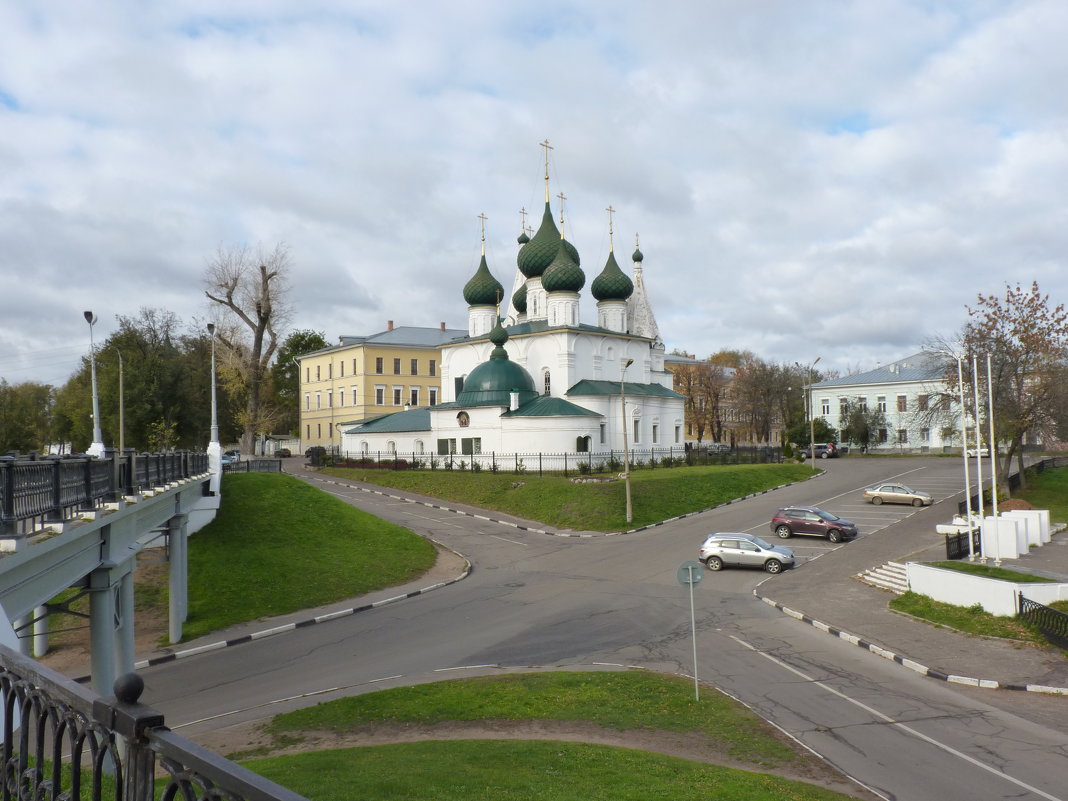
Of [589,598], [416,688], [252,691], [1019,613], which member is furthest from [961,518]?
[252,691]

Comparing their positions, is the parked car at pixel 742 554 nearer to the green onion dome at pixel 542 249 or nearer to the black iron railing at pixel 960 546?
the black iron railing at pixel 960 546

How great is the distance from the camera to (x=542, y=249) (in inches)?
2270

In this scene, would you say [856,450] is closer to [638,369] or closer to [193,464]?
[638,369]

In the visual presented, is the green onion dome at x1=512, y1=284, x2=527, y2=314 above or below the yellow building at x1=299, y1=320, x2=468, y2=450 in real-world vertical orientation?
above

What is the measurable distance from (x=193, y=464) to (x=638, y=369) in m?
38.9

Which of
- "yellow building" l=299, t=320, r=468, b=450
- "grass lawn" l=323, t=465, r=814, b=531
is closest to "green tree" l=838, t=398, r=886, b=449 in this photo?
"grass lawn" l=323, t=465, r=814, b=531

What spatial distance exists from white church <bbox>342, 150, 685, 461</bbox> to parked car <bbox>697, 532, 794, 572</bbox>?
21220 millimetres

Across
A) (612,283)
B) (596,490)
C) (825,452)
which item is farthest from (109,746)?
(825,452)

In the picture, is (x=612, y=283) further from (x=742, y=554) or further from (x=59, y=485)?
(x=59, y=485)

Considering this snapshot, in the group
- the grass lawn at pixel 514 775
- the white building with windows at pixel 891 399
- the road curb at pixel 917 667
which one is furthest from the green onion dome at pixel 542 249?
the grass lawn at pixel 514 775

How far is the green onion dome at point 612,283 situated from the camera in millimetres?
57438

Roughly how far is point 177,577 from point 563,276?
123 ft

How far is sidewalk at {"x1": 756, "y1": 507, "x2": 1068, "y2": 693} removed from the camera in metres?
15.6

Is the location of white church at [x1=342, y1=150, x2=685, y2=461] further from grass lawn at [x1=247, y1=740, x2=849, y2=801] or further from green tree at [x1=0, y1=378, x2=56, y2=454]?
grass lawn at [x1=247, y1=740, x2=849, y2=801]
